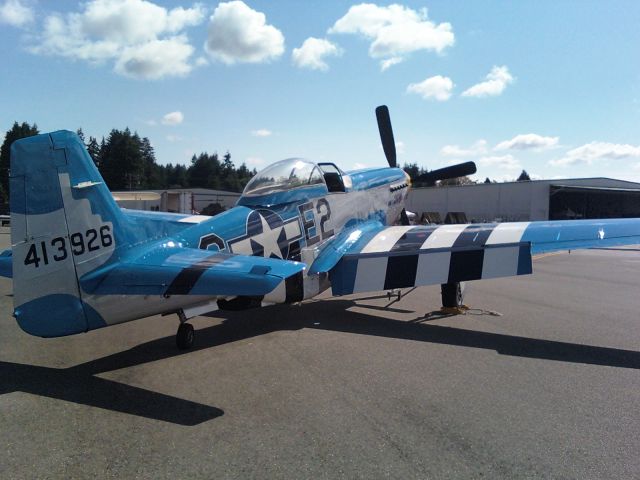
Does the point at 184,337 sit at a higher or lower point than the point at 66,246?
lower

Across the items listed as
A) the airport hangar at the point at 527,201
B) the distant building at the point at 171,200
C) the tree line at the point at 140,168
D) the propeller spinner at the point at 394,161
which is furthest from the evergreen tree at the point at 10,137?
the propeller spinner at the point at 394,161

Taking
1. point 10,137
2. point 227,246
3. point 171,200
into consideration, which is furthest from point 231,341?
point 10,137

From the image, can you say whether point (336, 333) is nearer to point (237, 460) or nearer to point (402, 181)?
point (237, 460)

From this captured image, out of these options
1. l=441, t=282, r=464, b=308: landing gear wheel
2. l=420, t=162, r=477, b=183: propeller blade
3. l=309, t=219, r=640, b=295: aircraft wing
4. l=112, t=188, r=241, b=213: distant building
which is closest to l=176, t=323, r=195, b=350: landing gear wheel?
l=309, t=219, r=640, b=295: aircraft wing

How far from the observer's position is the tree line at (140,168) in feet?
315

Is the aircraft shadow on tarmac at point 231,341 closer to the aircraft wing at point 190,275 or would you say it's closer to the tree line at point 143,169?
the aircraft wing at point 190,275

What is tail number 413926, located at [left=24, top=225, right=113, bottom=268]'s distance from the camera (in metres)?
4.07

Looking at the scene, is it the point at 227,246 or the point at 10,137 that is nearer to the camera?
the point at 227,246

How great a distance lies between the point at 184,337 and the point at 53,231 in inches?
79.7

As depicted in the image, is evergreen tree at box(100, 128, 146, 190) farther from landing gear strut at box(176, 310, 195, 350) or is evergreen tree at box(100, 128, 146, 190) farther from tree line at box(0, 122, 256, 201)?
landing gear strut at box(176, 310, 195, 350)

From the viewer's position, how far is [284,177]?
6930 mm

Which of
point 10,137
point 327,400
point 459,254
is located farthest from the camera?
point 10,137

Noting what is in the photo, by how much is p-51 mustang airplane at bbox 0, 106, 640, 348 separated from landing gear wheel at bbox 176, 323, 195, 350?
0.7 inches

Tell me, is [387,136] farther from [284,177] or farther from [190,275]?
[190,275]
